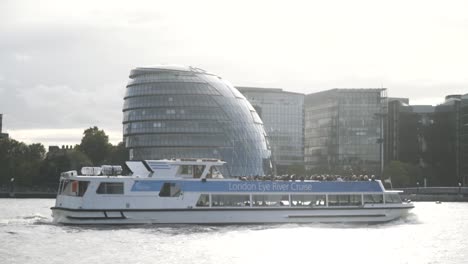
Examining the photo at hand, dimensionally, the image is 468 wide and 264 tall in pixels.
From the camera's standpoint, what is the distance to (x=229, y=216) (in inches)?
2469

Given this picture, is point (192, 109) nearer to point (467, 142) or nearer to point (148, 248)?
point (467, 142)

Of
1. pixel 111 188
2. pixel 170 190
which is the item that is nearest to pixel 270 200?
pixel 170 190

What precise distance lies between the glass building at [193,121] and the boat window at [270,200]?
7752cm

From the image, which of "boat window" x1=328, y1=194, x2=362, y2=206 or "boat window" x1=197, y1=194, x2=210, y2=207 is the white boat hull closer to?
"boat window" x1=197, y1=194, x2=210, y2=207

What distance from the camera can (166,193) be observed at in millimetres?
61812

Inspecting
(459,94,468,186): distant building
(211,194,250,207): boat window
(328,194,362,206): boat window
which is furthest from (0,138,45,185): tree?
(328,194,362,206): boat window

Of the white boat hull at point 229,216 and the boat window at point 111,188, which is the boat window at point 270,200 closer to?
the white boat hull at point 229,216

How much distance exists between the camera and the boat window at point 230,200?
62.8 m

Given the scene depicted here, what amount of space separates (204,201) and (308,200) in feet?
28.4

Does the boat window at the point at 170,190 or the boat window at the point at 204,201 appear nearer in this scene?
the boat window at the point at 170,190

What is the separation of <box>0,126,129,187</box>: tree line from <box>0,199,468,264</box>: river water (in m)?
88.0

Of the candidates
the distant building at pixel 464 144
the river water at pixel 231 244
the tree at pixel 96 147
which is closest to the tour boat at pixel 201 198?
the river water at pixel 231 244

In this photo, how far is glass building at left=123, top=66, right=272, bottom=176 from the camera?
146875 mm

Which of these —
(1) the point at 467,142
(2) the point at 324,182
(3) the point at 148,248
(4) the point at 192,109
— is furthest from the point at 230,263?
(1) the point at 467,142
